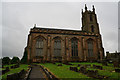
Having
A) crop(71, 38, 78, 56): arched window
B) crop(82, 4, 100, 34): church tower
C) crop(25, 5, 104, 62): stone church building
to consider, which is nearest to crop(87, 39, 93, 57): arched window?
crop(25, 5, 104, 62): stone church building

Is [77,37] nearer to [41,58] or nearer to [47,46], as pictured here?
[47,46]

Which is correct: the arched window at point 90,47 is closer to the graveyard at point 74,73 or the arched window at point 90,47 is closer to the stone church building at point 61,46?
the stone church building at point 61,46

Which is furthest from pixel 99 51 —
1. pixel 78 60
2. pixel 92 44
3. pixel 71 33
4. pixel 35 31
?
pixel 35 31

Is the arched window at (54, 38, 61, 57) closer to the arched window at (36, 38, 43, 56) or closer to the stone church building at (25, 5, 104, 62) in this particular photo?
the stone church building at (25, 5, 104, 62)

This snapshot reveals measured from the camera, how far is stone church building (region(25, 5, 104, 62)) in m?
30.3

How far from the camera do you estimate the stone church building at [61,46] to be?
1192 inches

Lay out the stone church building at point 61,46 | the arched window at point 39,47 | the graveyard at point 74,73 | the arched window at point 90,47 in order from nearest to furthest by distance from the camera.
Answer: the graveyard at point 74,73 → the stone church building at point 61,46 → the arched window at point 39,47 → the arched window at point 90,47

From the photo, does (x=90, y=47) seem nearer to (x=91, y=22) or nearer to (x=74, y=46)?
(x=74, y=46)

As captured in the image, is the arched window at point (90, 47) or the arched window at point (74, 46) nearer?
the arched window at point (74, 46)

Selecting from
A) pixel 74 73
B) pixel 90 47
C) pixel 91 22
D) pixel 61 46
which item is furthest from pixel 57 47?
pixel 74 73

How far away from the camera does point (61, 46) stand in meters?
32.8

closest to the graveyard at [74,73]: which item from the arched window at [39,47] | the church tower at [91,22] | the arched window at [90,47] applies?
the arched window at [39,47]

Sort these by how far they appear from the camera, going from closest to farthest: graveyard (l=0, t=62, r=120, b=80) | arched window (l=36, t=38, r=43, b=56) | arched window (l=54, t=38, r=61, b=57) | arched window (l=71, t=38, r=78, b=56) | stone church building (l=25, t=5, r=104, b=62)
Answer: graveyard (l=0, t=62, r=120, b=80), stone church building (l=25, t=5, r=104, b=62), arched window (l=36, t=38, r=43, b=56), arched window (l=54, t=38, r=61, b=57), arched window (l=71, t=38, r=78, b=56)

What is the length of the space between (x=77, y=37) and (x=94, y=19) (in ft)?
51.5
